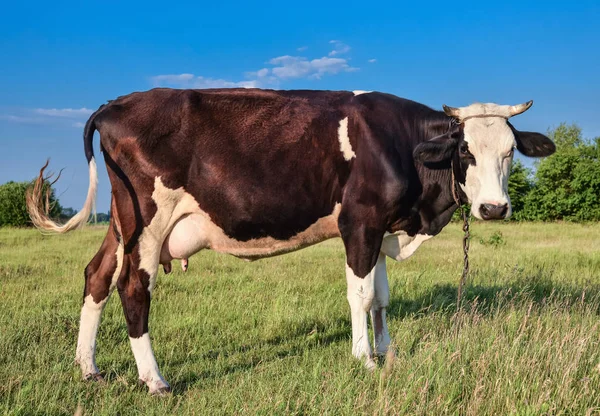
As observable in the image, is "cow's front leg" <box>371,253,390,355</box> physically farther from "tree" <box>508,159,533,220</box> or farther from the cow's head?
"tree" <box>508,159,533,220</box>

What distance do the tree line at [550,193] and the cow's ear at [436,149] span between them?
28183 mm

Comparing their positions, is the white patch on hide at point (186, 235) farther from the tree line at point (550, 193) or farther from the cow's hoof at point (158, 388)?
the tree line at point (550, 193)

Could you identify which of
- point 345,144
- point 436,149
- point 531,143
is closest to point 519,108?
point 531,143

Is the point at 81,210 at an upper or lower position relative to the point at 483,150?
lower

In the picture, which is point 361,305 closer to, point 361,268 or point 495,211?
point 361,268

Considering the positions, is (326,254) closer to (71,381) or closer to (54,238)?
(71,381)

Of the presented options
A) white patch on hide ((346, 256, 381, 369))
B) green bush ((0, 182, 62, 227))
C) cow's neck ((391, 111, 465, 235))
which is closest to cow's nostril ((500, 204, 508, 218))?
cow's neck ((391, 111, 465, 235))

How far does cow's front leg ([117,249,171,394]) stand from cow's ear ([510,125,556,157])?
4103mm

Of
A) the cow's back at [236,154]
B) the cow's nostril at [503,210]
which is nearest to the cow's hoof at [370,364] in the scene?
the cow's back at [236,154]

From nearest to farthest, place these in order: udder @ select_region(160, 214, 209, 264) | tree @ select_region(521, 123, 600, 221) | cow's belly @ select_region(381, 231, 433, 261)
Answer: udder @ select_region(160, 214, 209, 264)
cow's belly @ select_region(381, 231, 433, 261)
tree @ select_region(521, 123, 600, 221)

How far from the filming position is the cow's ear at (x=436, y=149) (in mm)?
5371

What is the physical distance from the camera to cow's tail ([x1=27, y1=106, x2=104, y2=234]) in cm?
533

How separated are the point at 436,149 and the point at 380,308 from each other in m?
1.87

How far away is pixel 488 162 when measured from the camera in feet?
16.7
